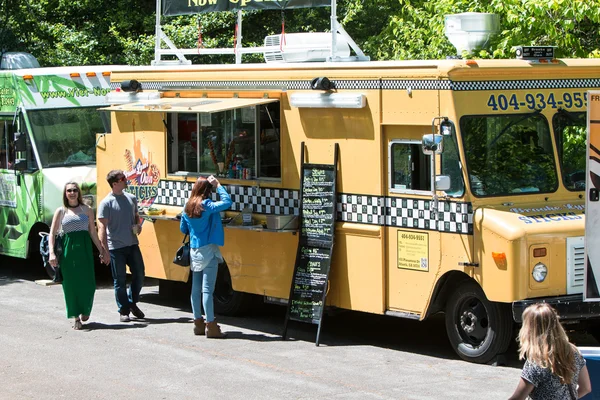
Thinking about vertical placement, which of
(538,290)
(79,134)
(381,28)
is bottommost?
(538,290)

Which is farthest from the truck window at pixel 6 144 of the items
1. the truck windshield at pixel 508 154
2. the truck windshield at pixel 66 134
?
the truck windshield at pixel 508 154

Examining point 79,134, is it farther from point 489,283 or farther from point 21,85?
point 489,283

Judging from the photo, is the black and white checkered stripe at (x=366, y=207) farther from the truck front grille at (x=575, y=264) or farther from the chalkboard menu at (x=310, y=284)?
the truck front grille at (x=575, y=264)

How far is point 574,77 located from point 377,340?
3.26 m

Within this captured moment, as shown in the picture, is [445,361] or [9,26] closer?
[445,361]

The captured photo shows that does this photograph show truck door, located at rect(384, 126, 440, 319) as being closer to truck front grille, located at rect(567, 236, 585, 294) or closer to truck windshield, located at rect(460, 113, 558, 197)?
truck windshield, located at rect(460, 113, 558, 197)

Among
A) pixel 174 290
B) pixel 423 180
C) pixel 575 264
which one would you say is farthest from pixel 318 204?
pixel 174 290

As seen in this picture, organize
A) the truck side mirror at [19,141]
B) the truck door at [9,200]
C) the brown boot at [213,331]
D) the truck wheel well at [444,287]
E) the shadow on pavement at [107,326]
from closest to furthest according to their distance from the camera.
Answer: the truck wheel well at [444,287], the brown boot at [213,331], the shadow on pavement at [107,326], the truck side mirror at [19,141], the truck door at [9,200]

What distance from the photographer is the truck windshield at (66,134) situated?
1466 centimetres

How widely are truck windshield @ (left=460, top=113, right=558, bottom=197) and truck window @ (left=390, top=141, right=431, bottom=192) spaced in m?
0.47

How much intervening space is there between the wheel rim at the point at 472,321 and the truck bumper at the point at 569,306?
57cm

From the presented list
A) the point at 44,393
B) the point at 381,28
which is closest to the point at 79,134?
the point at 381,28

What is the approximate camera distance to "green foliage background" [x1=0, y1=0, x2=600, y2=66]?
1286 cm

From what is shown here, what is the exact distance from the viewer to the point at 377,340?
10703 mm
